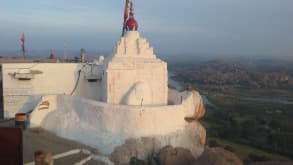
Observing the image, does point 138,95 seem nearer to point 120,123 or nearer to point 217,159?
→ point 120,123

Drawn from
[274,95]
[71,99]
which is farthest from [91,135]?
[274,95]

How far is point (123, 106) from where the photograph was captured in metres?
13.2

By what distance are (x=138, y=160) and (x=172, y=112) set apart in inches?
94.6

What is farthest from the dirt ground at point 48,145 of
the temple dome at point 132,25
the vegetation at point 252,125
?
the vegetation at point 252,125

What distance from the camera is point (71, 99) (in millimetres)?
15117

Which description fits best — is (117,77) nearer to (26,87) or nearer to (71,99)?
(71,99)

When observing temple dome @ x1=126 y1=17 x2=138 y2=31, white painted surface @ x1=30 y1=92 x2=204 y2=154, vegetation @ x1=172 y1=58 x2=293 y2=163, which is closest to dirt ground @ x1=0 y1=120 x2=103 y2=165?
white painted surface @ x1=30 y1=92 x2=204 y2=154

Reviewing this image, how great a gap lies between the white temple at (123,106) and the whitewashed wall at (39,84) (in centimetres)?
5

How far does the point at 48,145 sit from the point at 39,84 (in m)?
5.37

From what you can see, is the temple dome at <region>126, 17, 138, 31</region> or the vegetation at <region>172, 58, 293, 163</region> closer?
the temple dome at <region>126, 17, 138, 31</region>

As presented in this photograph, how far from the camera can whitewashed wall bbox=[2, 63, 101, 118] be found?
690 inches

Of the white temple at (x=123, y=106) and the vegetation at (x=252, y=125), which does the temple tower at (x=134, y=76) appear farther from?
the vegetation at (x=252, y=125)

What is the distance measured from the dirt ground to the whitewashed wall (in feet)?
10.0

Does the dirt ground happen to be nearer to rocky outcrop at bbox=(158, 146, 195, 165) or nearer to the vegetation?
rocky outcrop at bbox=(158, 146, 195, 165)
